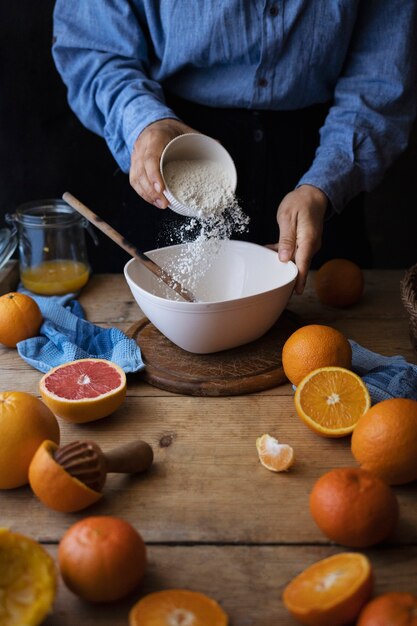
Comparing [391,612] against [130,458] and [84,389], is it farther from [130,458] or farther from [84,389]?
[84,389]

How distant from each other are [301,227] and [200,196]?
8.8 inches

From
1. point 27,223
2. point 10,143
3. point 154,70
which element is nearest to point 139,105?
point 154,70

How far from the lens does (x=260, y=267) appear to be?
5.05 ft

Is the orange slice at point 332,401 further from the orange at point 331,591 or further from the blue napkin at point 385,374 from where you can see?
the orange at point 331,591

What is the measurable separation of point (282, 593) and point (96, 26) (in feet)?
4.53

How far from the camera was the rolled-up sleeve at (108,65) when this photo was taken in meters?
1.57

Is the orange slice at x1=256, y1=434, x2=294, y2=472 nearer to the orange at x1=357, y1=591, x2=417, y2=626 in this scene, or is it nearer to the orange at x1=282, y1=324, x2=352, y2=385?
the orange at x1=282, y1=324, x2=352, y2=385

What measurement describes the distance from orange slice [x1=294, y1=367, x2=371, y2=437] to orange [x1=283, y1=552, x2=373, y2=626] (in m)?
0.31

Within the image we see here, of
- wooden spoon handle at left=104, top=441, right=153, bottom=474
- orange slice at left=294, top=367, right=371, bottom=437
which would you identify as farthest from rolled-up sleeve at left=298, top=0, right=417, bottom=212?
wooden spoon handle at left=104, top=441, right=153, bottom=474

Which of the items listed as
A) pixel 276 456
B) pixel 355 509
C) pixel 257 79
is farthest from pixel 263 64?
pixel 355 509

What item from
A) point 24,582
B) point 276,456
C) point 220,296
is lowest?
point 220,296

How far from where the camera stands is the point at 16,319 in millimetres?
1420

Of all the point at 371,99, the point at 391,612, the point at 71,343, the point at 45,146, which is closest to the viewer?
the point at 391,612

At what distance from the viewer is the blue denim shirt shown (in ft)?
5.10
